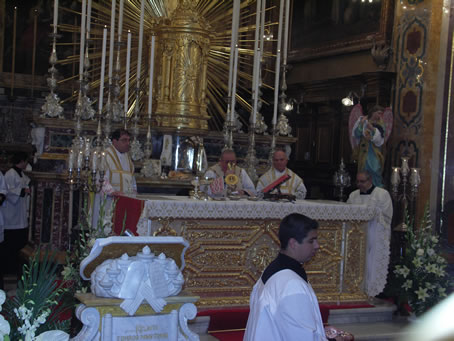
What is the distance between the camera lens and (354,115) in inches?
384

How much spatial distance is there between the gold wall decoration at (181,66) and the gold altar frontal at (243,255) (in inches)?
136

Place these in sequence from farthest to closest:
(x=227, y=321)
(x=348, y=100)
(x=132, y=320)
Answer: (x=348, y=100) → (x=227, y=321) → (x=132, y=320)

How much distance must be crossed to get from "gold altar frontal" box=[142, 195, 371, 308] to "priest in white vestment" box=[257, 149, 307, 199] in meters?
1.11

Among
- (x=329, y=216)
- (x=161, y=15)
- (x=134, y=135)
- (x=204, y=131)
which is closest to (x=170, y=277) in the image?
(x=329, y=216)

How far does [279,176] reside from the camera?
852 cm

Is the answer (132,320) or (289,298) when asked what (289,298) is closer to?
(289,298)

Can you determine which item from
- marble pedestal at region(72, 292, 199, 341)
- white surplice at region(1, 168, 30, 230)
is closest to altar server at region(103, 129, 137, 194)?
white surplice at region(1, 168, 30, 230)

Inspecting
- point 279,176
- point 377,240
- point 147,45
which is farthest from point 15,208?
point 377,240

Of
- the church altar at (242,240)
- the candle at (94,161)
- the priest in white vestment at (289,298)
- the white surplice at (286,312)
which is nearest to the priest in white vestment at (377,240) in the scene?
the church altar at (242,240)

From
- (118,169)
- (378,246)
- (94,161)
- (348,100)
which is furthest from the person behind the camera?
(348,100)

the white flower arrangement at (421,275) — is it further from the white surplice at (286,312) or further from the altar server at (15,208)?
the altar server at (15,208)

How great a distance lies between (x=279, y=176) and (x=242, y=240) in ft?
5.76

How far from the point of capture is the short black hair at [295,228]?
359cm

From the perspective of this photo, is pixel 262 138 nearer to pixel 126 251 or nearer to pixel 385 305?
pixel 385 305
